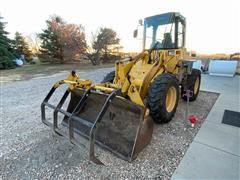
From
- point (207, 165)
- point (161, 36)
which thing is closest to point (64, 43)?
point (161, 36)

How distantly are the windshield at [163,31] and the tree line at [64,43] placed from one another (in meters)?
14.9

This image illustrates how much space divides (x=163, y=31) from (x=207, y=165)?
→ 2.94 m

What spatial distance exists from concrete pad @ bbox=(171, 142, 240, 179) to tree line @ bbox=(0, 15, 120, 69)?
17.3 meters

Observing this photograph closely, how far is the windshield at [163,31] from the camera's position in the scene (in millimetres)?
3561

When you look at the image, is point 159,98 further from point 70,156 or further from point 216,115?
point 216,115

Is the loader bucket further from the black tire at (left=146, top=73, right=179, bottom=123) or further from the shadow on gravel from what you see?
the black tire at (left=146, top=73, right=179, bottom=123)

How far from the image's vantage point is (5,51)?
15.1 m

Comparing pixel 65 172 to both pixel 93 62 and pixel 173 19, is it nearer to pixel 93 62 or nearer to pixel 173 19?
pixel 173 19

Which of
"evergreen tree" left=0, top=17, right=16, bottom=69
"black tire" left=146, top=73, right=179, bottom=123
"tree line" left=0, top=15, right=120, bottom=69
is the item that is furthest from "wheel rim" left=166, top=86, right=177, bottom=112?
"evergreen tree" left=0, top=17, right=16, bottom=69

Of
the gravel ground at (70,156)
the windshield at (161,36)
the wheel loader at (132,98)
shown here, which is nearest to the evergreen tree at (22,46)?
the gravel ground at (70,156)

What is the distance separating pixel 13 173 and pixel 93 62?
58.1ft

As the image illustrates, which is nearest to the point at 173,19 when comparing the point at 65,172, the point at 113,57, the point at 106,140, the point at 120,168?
the point at 106,140

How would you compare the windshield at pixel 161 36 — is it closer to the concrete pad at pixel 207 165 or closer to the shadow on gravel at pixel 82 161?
the shadow on gravel at pixel 82 161

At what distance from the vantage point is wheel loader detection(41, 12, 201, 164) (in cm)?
206
